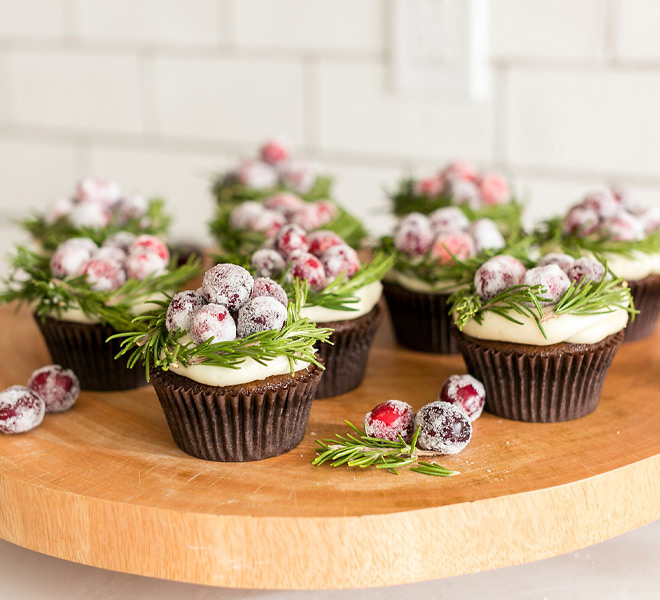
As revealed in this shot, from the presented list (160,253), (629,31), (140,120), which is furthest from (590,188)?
(140,120)

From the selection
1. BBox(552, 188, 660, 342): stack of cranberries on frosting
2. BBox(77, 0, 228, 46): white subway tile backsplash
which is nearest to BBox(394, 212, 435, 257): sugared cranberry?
BBox(552, 188, 660, 342): stack of cranberries on frosting

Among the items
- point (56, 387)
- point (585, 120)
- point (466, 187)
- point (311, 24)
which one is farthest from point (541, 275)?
point (311, 24)

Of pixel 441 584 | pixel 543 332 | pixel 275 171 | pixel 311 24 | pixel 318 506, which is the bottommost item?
pixel 441 584

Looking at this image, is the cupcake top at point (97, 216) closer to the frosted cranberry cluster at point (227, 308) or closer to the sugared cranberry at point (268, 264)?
the sugared cranberry at point (268, 264)

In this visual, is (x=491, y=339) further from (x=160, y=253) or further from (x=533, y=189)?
(x=533, y=189)

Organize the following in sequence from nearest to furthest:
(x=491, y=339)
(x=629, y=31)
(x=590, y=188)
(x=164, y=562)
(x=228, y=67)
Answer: (x=164, y=562), (x=491, y=339), (x=629, y=31), (x=590, y=188), (x=228, y=67)

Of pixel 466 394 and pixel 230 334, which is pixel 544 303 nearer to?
pixel 466 394

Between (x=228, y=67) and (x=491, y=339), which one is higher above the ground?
(x=228, y=67)
